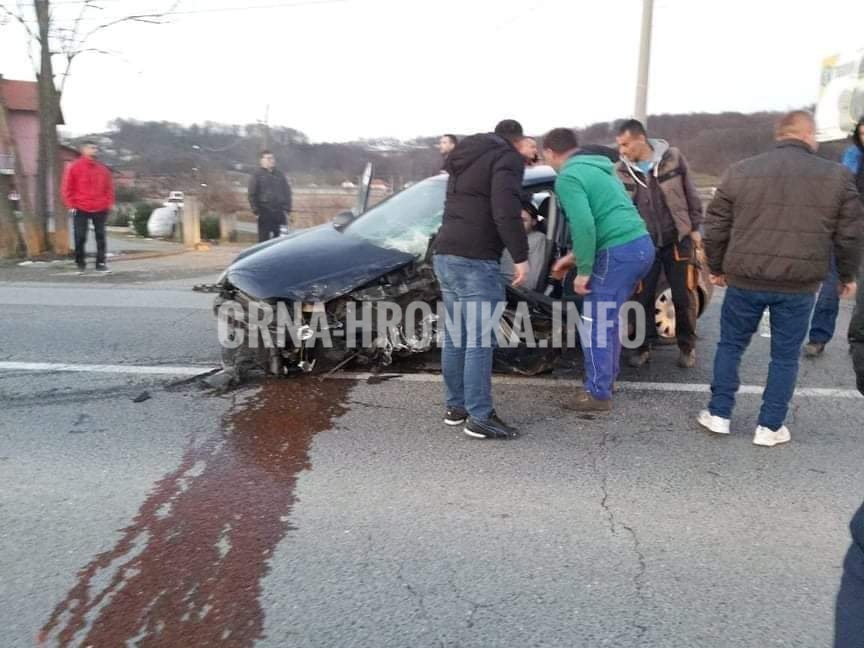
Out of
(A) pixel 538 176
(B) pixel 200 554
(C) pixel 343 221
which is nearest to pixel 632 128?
(A) pixel 538 176

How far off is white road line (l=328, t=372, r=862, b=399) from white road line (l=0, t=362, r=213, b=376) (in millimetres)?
1075

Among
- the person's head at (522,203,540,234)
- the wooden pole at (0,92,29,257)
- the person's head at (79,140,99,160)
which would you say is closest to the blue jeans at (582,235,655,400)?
the person's head at (522,203,540,234)

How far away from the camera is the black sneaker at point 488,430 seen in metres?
4.03

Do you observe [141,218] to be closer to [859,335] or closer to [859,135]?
[859,135]

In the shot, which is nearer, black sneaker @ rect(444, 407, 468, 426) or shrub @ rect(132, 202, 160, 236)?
black sneaker @ rect(444, 407, 468, 426)

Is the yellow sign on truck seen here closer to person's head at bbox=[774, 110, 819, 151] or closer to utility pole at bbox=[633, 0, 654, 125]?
utility pole at bbox=[633, 0, 654, 125]

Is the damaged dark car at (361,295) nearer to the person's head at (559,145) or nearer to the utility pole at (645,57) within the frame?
the person's head at (559,145)

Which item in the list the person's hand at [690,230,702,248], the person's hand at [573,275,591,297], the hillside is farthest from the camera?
the hillside

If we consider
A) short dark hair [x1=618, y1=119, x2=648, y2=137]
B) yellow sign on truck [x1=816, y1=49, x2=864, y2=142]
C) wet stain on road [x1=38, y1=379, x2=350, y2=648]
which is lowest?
wet stain on road [x1=38, y1=379, x2=350, y2=648]

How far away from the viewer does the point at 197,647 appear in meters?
2.31

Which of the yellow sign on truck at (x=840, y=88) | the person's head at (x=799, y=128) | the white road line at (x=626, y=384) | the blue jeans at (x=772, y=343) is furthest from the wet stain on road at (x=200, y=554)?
the yellow sign on truck at (x=840, y=88)

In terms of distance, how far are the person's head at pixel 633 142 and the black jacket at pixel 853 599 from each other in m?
3.51

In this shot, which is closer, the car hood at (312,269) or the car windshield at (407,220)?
the car hood at (312,269)

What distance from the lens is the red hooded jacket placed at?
31.6 feet
